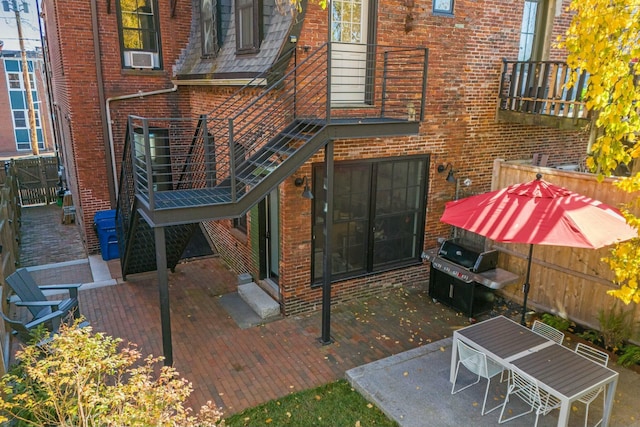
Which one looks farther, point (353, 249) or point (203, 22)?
point (203, 22)

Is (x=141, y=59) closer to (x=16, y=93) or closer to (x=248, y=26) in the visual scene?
(x=248, y=26)

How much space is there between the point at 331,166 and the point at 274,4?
2.99 meters

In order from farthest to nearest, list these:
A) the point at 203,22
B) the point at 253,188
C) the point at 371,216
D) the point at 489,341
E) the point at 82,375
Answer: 1. the point at 203,22
2. the point at 371,216
3. the point at 253,188
4. the point at 489,341
5. the point at 82,375

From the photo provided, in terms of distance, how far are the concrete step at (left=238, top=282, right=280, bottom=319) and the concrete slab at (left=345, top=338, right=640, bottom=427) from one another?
6.69 ft

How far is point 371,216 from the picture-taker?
26.2 feet

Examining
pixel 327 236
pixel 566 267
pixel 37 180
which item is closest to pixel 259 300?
pixel 327 236

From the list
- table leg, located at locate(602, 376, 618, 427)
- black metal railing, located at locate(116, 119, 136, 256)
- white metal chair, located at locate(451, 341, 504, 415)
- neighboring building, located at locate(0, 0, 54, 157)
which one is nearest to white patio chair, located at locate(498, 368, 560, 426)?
white metal chair, located at locate(451, 341, 504, 415)

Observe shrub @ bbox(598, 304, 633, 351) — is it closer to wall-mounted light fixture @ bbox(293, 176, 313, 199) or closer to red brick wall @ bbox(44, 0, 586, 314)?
red brick wall @ bbox(44, 0, 586, 314)

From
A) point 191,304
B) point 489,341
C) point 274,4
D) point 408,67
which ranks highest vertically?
point 274,4

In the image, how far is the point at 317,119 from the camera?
21.0 feet

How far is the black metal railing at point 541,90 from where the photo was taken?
7.59 meters

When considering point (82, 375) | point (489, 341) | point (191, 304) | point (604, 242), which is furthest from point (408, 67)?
point (82, 375)

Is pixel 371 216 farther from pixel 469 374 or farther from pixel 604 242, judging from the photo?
pixel 604 242

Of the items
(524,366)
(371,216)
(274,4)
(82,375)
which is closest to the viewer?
(82,375)
